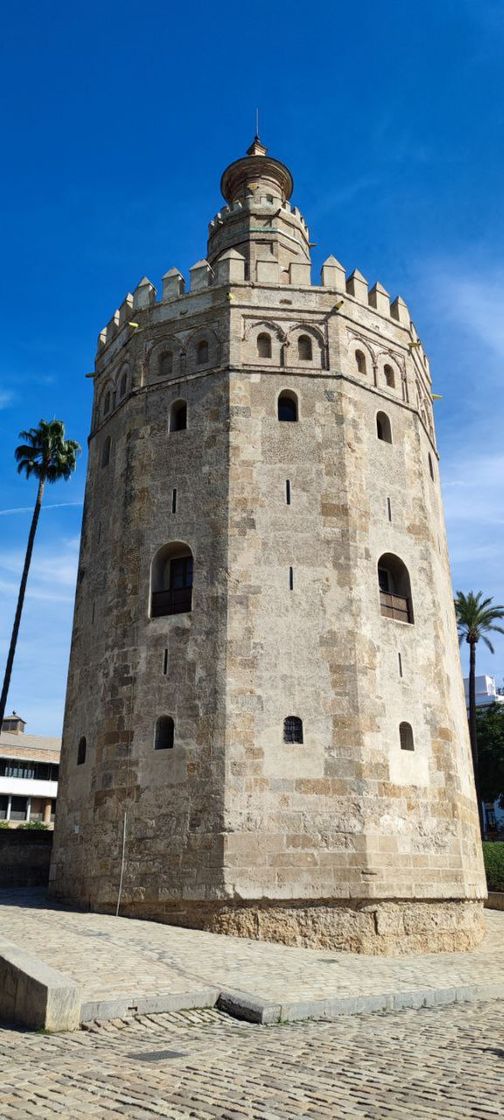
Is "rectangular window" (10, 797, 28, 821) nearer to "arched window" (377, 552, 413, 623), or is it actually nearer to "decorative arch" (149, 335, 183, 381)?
"decorative arch" (149, 335, 183, 381)

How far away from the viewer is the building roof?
150ft

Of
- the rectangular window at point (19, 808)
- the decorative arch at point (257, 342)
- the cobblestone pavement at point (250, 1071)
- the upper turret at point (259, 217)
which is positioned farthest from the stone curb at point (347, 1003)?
the rectangular window at point (19, 808)

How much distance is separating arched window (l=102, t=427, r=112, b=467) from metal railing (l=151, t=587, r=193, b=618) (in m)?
4.44

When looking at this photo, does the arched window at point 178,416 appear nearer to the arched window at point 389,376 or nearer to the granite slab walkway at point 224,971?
the arched window at point 389,376

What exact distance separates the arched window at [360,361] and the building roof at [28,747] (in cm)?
3060

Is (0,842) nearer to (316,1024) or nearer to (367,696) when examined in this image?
(367,696)

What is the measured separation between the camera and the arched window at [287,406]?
18500 mm

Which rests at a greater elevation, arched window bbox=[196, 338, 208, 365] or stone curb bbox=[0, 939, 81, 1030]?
arched window bbox=[196, 338, 208, 365]

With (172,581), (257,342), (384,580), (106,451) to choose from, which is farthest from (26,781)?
(257,342)

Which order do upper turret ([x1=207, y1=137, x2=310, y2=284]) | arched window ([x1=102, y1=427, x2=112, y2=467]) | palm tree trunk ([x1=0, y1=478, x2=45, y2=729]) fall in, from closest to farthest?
arched window ([x1=102, y1=427, x2=112, y2=467]) → upper turret ([x1=207, y1=137, x2=310, y2=284]) → palm tree trunk ([x1=0, y1=478, x2=45, y2=729])

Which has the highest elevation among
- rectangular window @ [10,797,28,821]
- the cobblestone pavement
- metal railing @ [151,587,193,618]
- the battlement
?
the battlement

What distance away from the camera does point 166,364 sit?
1975cm

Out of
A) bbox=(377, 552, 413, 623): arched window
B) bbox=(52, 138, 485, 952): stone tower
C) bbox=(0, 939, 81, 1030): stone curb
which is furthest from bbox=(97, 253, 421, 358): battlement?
bbox=(0, 939, 81, 1030): stone curb

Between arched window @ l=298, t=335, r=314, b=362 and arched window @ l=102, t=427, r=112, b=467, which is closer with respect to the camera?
arched window @ l=298, t=335, r=314, b=362
